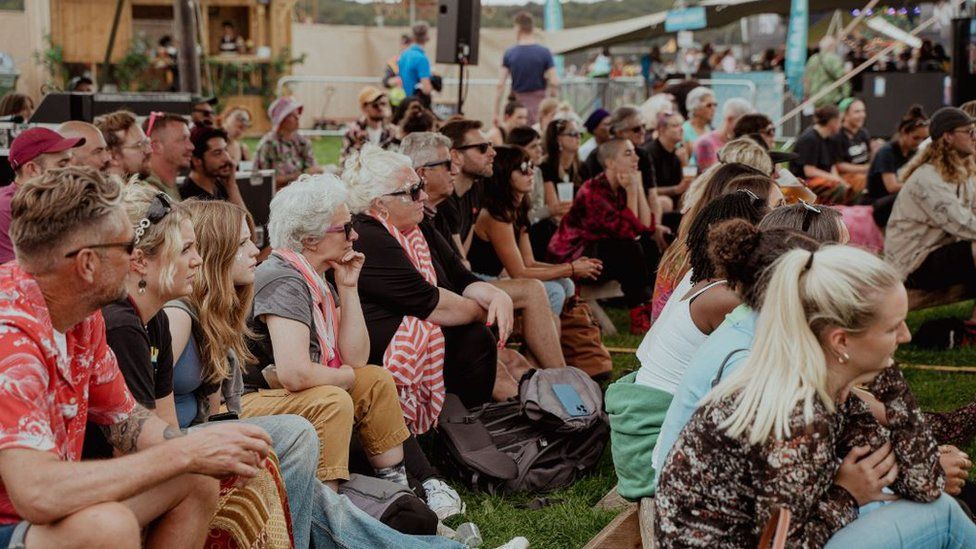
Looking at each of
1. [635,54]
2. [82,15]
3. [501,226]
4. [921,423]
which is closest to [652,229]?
[501,226]

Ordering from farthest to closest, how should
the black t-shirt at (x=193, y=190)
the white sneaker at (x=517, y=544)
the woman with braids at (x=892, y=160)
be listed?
the woman with braids at (x=892, y=160) < the black t-shirt at (x=193, y=190) < the white sneaker at (x=517, y=544)

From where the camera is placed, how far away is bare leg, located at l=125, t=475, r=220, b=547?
8.27 ft

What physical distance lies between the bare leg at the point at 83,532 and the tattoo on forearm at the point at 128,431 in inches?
18.1

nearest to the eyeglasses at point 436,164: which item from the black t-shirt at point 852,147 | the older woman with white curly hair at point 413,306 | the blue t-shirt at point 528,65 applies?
the older woman with white curly hair at point 413,306

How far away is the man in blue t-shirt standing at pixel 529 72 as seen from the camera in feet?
42.1

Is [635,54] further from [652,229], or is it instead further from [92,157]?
[92,157]

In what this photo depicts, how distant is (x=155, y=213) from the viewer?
124 inches

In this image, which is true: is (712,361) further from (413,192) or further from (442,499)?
(413,192)

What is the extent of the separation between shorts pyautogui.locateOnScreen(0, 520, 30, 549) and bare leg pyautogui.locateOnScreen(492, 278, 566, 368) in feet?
11.2

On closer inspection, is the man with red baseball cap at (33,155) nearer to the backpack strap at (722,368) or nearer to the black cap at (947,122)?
the backpack strap at (722,368)

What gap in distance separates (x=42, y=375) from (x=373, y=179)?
2567mm

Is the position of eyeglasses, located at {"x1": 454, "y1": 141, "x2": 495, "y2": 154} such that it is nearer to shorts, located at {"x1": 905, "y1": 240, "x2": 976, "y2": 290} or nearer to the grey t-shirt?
Answer: the grey t-shirt

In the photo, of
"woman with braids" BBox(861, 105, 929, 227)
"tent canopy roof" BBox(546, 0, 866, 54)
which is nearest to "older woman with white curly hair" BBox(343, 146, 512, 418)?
"woman with braids" BBox(861, 105, 929, 227)

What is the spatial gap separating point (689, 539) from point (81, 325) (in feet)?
4.48
